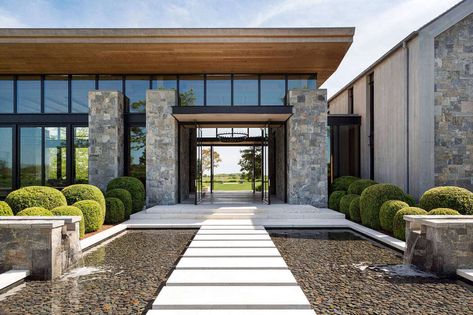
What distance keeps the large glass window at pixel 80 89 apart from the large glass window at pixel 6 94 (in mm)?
2868

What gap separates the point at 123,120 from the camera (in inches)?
559

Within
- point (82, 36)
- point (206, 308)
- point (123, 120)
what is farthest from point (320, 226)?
point (82, 36)

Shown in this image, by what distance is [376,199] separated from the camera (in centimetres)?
947

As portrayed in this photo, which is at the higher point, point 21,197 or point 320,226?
point 21,197

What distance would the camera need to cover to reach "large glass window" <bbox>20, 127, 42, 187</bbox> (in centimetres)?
1466

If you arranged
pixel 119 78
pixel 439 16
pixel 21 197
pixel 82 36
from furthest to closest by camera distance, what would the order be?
1. pixel 119 78
2. pixel 82 36
3. pixel 439 16
4. pixel 21 197

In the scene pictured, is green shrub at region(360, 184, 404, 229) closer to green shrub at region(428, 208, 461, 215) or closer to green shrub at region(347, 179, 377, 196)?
green shrub at region(428, 208, 461, 215)

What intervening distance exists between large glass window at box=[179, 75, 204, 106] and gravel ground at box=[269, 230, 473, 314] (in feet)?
28.6

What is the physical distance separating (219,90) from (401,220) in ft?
30.5

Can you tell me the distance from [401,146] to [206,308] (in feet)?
34.9

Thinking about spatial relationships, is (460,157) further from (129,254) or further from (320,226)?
(129,254)

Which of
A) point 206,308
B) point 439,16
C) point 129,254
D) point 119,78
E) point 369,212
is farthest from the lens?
point 119,78

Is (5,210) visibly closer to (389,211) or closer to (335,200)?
(389,211)

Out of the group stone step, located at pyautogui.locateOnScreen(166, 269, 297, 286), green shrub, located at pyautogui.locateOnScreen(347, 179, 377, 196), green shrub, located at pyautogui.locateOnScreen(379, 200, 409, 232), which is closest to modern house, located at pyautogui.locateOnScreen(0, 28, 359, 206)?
green shrub, located at pyautogui.locateOnScreen(347, 179, 377, 196)
